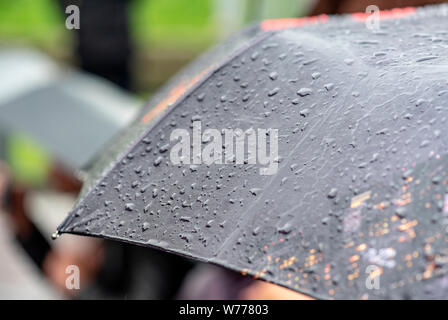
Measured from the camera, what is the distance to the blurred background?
7.88ft

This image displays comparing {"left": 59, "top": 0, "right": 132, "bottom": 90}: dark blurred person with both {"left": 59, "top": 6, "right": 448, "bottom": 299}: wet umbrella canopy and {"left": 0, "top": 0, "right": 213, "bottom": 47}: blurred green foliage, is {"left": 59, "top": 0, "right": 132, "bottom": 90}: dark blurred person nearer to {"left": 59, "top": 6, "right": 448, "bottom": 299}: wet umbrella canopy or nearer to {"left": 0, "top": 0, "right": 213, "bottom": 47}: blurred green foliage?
{"left": 0, "top": 0, "right": 213, "bottom": 47}: blurred green foliage

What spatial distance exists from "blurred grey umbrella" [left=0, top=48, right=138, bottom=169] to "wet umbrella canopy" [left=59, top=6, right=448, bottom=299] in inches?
55.6

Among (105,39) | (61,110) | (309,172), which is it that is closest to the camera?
(309,172)

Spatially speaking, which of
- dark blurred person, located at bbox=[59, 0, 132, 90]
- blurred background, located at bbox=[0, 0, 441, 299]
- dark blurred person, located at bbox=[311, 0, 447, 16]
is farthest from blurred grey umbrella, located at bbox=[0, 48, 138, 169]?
dark blurred person, located at bbox=[59, 0, 132, 90]

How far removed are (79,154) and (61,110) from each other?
22.3 inches

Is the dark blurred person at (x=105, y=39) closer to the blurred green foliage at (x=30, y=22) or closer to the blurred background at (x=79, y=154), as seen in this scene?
the blurred background at (x=79, y=154)

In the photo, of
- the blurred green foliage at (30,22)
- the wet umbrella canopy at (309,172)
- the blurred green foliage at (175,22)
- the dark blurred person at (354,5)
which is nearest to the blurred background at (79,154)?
the dark blurred person at (354,5)

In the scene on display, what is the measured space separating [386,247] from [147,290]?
4.72 ft

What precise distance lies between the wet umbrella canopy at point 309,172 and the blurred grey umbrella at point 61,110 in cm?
141

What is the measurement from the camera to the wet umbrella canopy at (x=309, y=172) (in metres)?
1.11

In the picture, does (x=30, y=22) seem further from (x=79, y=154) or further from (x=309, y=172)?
(x=309, y=172)

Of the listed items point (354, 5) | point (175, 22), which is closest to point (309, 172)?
point (354, 5)

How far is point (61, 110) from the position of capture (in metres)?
3.36

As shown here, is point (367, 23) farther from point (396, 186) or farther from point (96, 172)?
point (96, 172)
